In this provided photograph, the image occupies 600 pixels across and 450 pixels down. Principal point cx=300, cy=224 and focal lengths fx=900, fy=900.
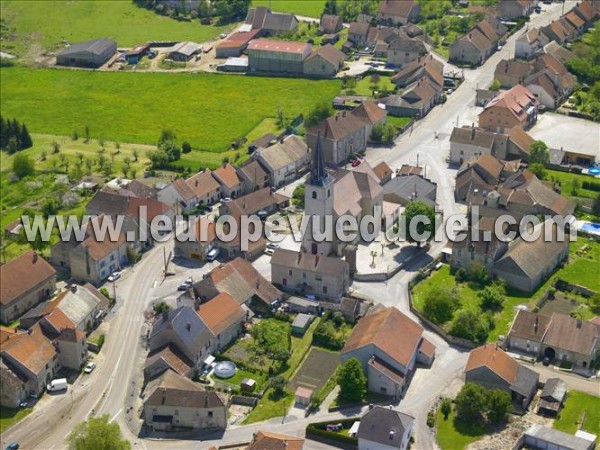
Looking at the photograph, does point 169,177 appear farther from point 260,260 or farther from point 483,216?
point 483,216

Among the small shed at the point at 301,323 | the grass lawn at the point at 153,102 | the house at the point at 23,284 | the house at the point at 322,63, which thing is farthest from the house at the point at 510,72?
the house at the point at 23,284

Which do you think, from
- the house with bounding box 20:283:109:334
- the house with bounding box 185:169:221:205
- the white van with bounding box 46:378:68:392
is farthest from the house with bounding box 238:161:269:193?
the white van with bounding box 46:378:68:392

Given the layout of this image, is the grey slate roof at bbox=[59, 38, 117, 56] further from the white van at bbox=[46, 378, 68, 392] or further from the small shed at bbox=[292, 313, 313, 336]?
the white van at bbox=[46, 378, 68, 392]

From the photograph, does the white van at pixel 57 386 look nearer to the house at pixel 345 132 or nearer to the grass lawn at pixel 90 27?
the house at pixel 345 132

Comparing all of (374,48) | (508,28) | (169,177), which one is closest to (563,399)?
(169,177)

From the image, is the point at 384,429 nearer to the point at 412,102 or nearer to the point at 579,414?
the point at 579,414

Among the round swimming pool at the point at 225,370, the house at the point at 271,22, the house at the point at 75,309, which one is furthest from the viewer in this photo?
the house at the point at 271,22
